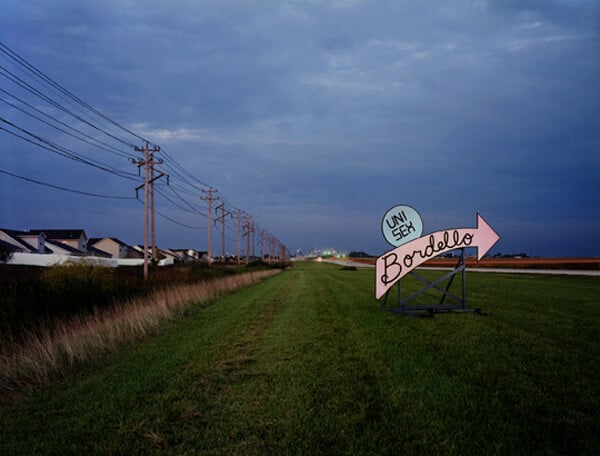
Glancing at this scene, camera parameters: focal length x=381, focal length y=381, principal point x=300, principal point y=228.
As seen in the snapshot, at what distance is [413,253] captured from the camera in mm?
12172

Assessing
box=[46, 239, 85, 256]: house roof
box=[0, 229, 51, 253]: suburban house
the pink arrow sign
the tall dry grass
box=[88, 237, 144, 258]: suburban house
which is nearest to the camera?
the tall dry grass

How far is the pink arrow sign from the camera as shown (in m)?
12.1

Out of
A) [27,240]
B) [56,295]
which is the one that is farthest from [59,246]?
[56,295]

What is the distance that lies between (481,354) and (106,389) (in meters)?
6.56

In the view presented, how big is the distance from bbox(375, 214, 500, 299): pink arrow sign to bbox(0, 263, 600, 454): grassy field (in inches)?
109

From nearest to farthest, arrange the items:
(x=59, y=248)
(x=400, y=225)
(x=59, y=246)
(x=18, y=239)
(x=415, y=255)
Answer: (x=415, y=255) < (x=400, y=225) < (x=18, y=239) < (x=59, y=248) < (x=59, y=246)

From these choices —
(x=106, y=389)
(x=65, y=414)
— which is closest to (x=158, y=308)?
(x=106, y=389)

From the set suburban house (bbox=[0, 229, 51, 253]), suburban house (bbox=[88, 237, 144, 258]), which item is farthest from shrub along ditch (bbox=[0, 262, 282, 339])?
suburban house (bbox=[88, 237, 144, 258])

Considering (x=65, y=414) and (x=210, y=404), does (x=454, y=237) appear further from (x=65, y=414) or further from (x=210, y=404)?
(x=65, y=414)

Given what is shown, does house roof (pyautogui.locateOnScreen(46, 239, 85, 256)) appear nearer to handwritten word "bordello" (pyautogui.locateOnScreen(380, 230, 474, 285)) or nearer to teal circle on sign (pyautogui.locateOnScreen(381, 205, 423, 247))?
teal circle on sign (pyautogui.locateOnScreen(381, 205, 423, 247))

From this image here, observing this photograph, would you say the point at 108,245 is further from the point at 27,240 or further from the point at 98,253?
the point at 27,240

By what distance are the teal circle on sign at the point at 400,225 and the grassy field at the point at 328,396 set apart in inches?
153

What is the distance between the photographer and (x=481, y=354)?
7.29m

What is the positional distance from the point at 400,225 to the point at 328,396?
336 inches
